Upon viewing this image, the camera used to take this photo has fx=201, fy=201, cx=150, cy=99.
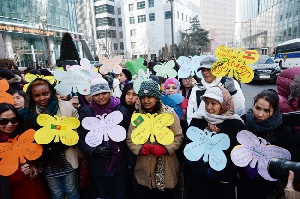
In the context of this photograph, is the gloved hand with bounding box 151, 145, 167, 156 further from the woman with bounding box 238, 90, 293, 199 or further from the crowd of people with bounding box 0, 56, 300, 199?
the woman with bounding box 238, 90, 293, 199

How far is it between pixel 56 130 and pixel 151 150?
105 centimetres

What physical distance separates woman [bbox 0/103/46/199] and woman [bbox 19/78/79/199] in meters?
0.12

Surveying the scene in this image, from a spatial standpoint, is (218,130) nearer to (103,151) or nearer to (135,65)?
(103,151)

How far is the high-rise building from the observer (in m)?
24.4

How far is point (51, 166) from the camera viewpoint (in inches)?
94.0

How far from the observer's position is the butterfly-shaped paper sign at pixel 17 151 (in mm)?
1976

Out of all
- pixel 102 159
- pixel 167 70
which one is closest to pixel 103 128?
pixel 102 159

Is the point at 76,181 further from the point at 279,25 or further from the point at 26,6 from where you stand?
the point at 279,25

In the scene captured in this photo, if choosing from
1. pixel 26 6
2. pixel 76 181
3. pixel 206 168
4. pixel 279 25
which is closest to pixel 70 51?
pixel 76 181

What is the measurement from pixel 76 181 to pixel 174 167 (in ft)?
4.30

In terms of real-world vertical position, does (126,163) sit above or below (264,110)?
below

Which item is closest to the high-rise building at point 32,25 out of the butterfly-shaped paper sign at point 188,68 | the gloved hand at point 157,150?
the butterfly-shaped paper sign at point 188,68

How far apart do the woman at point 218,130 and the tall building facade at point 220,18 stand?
8843 cm

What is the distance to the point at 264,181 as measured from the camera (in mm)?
1976
